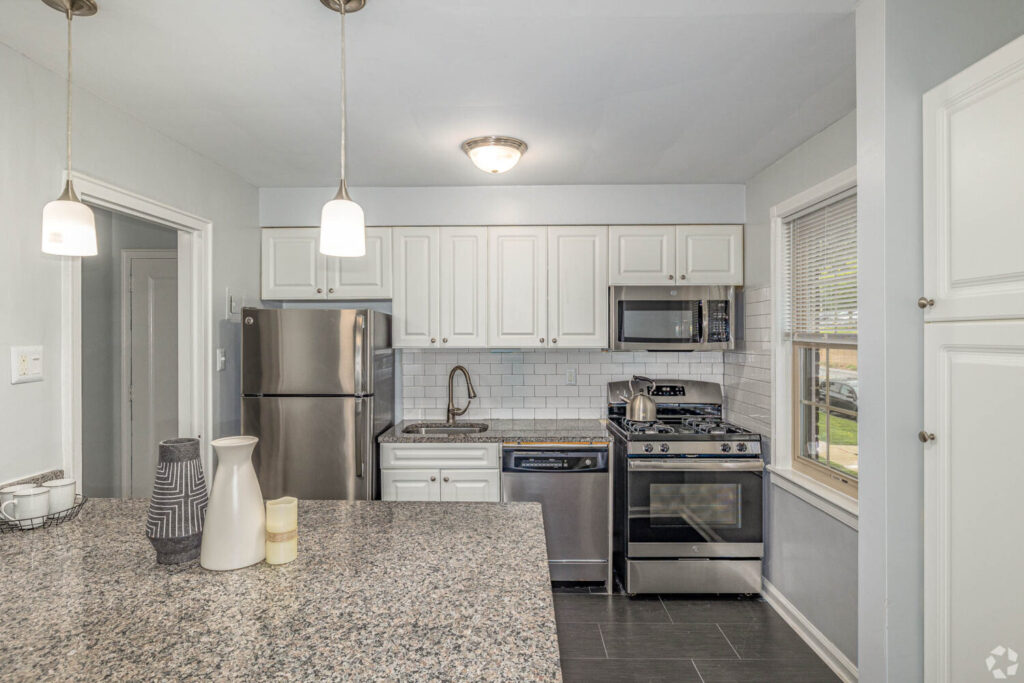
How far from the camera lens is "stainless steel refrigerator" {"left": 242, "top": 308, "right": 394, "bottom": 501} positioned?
10.3 feet

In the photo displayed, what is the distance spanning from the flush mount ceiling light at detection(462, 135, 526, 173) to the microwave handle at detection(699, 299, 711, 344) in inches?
61.2

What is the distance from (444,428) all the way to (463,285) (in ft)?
3.06

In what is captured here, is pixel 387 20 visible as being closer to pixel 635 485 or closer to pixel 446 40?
pixel 446 40

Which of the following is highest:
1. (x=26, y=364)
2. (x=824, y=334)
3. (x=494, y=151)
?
(x=494, y=151)

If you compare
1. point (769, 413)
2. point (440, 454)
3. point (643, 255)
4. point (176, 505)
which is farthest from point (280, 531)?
point (643, 255)

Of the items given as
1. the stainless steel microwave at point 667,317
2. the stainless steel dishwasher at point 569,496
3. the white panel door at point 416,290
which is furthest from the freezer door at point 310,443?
the stainless steel microwave at point 667,317

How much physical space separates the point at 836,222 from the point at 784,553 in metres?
1.70

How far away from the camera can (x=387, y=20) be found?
5.62 ft

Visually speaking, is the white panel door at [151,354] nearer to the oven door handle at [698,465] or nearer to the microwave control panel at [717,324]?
the oven door handle at [698,465]

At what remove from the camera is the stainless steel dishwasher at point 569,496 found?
327cm

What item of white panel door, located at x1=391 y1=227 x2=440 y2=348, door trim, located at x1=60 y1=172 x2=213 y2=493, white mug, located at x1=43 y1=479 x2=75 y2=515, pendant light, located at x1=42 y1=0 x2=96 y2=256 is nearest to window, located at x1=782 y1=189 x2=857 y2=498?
white panel door, located at x1=391 y1=227 x2=440 y2=348

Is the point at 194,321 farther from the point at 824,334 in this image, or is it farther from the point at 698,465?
the point at 824,334

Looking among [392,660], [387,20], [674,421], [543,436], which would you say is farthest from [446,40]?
[674,421]

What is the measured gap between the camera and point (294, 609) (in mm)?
1144
